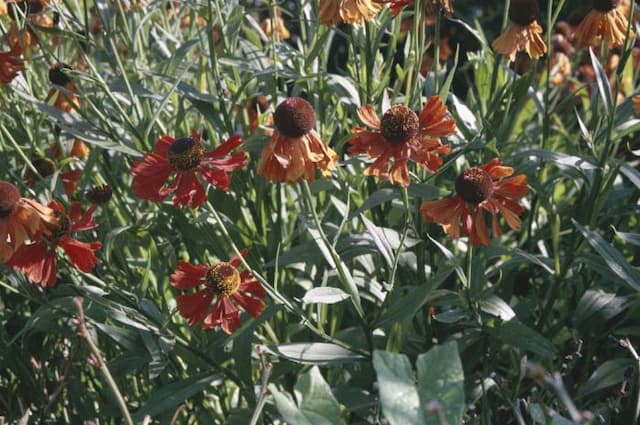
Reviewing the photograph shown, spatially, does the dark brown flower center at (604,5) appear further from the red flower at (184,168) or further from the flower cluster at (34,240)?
the flower cluster at (34,240)

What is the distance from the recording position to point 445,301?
1.37m

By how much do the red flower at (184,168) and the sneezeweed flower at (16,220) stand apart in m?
0.14

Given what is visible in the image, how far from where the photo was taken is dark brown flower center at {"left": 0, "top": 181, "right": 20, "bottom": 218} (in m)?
1.16

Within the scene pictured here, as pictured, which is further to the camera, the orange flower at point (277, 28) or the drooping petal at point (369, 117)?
the orange flower at point (277, 28)

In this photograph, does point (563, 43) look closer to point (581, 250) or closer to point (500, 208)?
point (581, 250)

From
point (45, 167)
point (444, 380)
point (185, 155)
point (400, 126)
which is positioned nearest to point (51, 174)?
point (45, 167)

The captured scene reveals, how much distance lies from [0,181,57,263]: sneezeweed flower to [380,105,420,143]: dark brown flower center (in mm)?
496

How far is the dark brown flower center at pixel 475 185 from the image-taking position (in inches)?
45.9

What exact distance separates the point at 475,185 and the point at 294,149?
0.86 feet

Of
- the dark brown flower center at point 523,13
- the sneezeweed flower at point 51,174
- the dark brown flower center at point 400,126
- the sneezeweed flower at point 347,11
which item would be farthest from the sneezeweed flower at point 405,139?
the sneezeweed flower at point 51,174

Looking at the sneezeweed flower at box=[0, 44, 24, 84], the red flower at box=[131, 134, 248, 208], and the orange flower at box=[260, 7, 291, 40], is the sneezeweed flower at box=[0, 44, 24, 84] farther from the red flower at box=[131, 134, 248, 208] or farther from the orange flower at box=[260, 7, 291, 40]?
the orange flower at box=[260, 7, 291, 40]

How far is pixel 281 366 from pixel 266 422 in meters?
0.16

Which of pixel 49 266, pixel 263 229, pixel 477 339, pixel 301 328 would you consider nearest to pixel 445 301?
pixel 477 339

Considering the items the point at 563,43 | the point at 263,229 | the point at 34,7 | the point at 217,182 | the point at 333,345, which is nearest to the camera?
the point at 217,182
